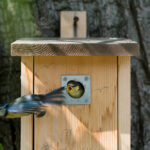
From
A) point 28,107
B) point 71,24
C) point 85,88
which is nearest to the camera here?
point 28,107

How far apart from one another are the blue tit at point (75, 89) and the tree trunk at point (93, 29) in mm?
538

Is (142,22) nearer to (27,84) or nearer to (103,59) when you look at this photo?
(103,59)

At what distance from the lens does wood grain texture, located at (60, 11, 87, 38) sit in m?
1.91

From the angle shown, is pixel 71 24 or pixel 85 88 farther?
pixel 71 24

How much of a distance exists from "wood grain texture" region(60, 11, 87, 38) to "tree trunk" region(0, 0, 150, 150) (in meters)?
0.06

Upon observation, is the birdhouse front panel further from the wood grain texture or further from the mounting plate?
the wood grain texture

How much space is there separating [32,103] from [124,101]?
0.44 m

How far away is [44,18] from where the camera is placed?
196 centimetres

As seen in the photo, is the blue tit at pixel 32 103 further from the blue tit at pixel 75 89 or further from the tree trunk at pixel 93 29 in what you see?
the tree trunk at pixel 93 29

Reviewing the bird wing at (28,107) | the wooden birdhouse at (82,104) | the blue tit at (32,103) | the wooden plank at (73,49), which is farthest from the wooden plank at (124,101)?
the bird wing at (28,107)

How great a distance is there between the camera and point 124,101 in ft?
5.01

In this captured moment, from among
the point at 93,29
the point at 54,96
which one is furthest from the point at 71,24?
the point at 54,96

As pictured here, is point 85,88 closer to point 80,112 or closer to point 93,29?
point 80,112

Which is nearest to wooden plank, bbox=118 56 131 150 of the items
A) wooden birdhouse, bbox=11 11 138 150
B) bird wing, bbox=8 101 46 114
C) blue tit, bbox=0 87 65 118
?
wooden birdhouse, bbox=11 11 138 150
